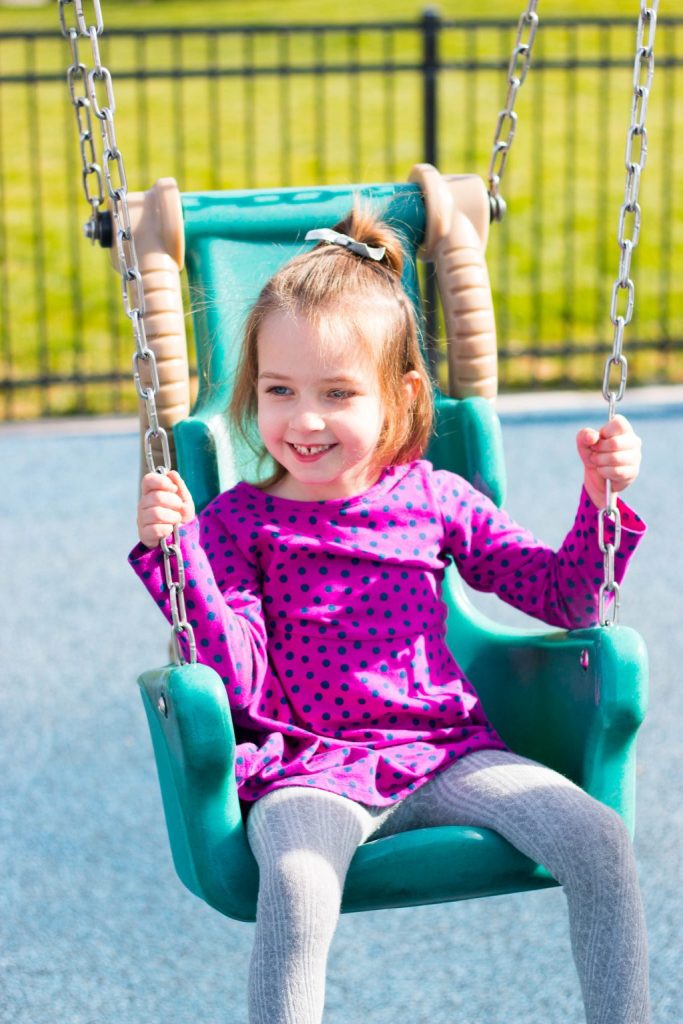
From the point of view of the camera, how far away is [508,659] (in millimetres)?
2705

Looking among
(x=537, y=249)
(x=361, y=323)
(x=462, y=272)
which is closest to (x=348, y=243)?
(x=361, y=323)

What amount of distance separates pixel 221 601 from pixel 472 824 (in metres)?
0.50

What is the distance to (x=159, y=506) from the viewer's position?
88.4 inches

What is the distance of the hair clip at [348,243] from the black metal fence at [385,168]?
2.89 m

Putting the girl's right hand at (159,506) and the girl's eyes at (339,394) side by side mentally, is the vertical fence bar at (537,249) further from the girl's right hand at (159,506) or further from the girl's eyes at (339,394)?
the girl's right hand at (159,506)

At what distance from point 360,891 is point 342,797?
0.14m

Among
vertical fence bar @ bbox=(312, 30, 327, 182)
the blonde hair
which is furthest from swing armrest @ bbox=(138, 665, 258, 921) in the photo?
vertical fence bar @ bbox=(312, 30, 327, 182)

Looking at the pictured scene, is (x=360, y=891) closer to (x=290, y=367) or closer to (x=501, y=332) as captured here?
(x=290, y=367)

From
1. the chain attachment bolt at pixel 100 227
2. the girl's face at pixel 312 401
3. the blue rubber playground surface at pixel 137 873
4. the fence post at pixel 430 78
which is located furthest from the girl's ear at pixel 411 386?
the fence post at pixel 430 78

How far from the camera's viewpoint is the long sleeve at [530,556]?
2.46 metres

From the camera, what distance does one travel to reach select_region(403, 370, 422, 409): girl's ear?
2.60 meters

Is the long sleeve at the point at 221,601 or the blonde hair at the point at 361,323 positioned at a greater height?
the blonde hair at the point at 361,323

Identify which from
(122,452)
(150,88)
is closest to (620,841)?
(122,452)

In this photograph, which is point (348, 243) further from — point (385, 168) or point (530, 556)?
point (385, 168)
